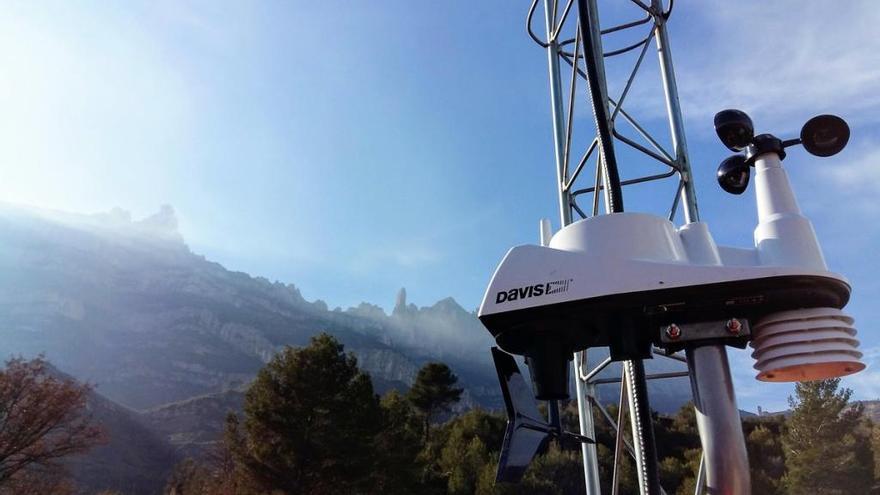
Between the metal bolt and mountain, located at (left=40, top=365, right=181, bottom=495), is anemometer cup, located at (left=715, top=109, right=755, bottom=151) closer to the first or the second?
the metal bolt

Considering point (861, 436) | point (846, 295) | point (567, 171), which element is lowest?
point (861, 436)

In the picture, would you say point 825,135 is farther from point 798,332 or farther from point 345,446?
A: point 345,446

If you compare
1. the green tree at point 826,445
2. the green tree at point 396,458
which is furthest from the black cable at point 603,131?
the green tree at point 826,445

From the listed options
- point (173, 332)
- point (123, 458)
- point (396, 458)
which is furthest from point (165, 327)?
point (396, 458)

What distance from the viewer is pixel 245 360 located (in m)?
121

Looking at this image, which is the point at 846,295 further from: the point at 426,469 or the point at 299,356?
the point at 426,469

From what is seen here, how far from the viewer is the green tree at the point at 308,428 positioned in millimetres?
21328

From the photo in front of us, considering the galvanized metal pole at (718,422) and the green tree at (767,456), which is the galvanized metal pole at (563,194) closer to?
the galvanized metal pole at (718,422)

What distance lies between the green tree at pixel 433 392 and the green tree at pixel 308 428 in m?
20.8

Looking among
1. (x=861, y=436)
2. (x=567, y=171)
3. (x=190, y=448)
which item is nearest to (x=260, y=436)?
(x=567, y=171)

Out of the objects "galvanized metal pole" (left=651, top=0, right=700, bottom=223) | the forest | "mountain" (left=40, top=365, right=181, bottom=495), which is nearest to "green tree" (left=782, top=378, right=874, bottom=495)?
the forest

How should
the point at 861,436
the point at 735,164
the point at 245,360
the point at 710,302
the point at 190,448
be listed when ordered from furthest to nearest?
the point at 245,360 → the point at 190,448 → the point at 861,436 → the point at 735,164 → the point at 710,302

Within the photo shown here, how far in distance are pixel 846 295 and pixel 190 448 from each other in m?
85.7

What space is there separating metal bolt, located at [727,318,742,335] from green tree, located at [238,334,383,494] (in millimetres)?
21674
